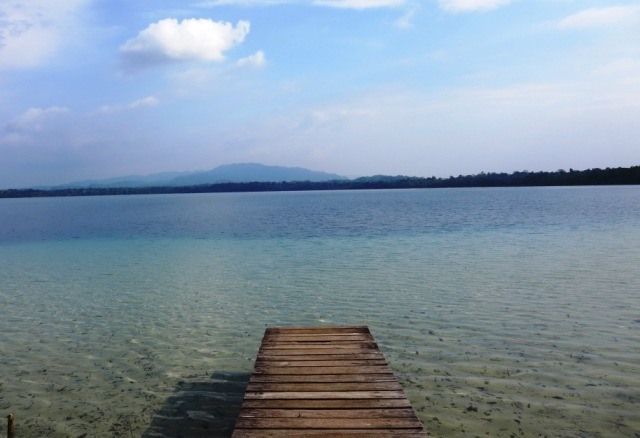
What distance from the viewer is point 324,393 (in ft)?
20.6

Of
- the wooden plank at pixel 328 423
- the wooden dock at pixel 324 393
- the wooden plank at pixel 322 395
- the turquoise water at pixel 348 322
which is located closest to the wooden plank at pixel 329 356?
the wooden dock at pixel 324 393

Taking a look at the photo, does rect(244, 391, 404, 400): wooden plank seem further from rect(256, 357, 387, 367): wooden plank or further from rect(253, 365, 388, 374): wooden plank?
rect(256, 357, 387, 367): wooden plank

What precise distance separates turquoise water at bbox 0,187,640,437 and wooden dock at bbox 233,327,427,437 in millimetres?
1447

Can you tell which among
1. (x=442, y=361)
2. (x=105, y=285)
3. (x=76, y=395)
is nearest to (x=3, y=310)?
(x=105, y=285)

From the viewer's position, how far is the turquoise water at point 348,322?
805cm

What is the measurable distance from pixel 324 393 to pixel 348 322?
706cm

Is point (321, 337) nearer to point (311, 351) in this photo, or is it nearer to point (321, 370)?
point (311, 351)

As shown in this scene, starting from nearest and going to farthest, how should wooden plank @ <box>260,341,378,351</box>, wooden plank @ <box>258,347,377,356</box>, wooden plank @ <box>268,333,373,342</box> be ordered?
wooden plank @ <box>258,347,377,356</box> < wooden plank @ <box>260,341,378,351</box> < wooden plank @ <box>268,333,373,342</box>

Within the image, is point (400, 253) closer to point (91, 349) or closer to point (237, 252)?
point (237, 252)

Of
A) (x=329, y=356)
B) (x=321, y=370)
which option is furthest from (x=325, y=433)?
(x=329, y=356)

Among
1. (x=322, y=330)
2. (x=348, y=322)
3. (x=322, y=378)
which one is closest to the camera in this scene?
(x=322, y=378)

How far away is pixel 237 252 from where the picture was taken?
2969 cm

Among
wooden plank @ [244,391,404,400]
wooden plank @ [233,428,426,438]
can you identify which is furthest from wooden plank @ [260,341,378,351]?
wooden plank @ [233,428,426,438]

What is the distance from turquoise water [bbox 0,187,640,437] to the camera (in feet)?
26.4
